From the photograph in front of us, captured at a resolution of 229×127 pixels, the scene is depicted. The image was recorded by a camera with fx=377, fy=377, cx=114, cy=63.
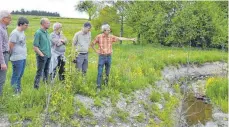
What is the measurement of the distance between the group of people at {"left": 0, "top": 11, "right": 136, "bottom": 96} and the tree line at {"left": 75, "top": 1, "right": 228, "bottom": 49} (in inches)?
819

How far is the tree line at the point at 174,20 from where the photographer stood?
3222 centimetres

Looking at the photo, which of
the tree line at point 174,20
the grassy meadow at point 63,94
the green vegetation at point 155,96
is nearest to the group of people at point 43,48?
the grassy meadow at point 63,94

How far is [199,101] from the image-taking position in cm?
1377

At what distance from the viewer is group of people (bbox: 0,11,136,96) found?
27.5ft

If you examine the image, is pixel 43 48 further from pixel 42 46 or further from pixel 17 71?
pixel 17 71

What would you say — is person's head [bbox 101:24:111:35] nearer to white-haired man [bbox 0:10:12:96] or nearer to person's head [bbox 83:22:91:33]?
person's head [bbox 83:22:91:33]

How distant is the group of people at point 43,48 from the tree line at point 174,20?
20797 millimetres

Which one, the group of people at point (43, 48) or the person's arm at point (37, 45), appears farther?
the person's arm at point (37, 45)

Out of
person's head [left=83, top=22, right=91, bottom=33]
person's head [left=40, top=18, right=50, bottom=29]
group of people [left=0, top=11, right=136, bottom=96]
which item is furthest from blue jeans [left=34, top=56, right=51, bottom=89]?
person's head [left=83, top=22, right=91, bottom=33]

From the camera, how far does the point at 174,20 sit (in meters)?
32.9

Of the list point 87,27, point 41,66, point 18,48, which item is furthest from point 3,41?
point 87,27

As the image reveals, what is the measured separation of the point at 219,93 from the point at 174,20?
20.5m

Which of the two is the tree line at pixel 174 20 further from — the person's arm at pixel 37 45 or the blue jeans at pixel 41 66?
the person's arm at pixel 37 45

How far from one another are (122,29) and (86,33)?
26445mm
